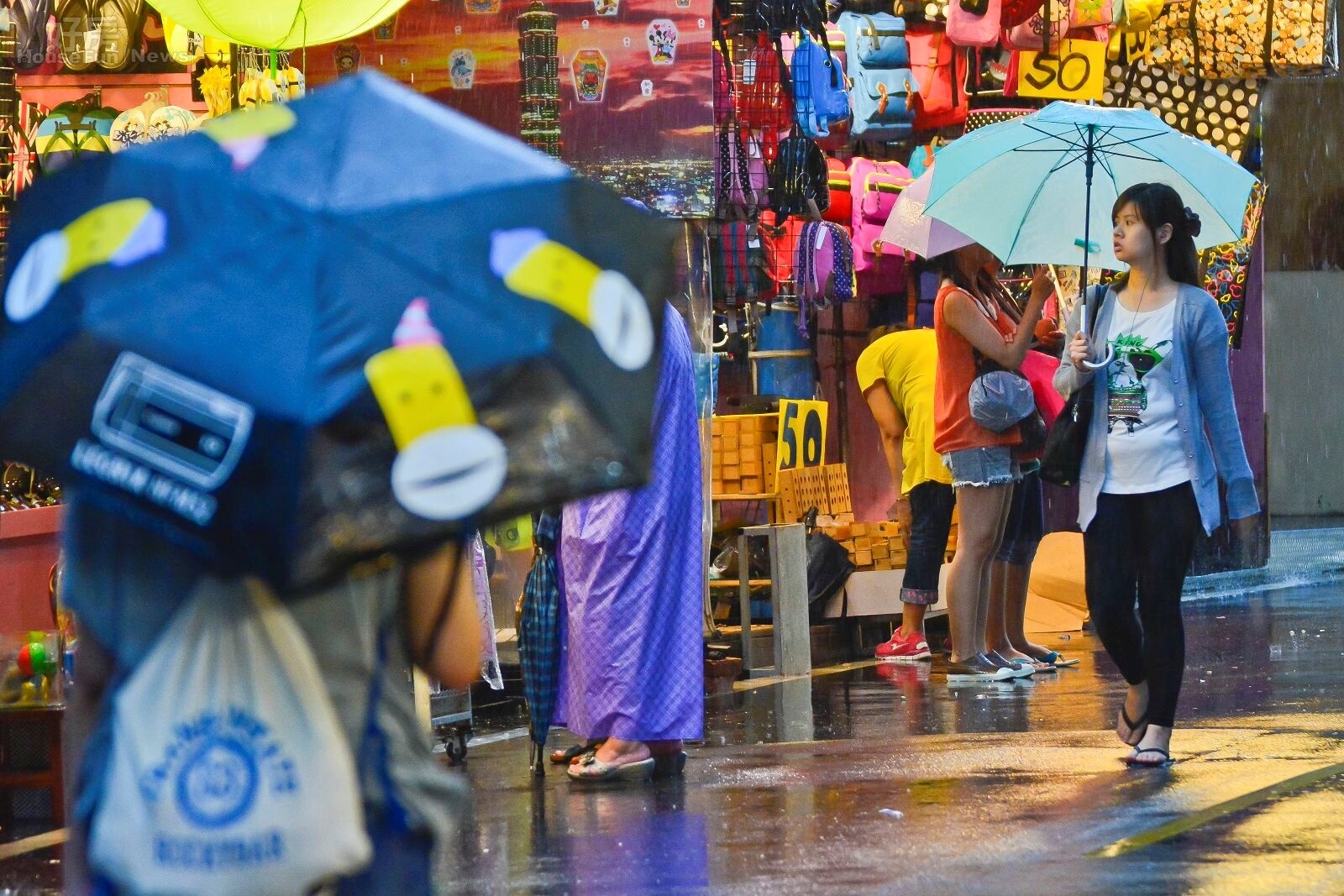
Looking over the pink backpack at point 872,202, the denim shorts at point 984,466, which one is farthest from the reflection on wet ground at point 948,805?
the pink backpack at point 872,202

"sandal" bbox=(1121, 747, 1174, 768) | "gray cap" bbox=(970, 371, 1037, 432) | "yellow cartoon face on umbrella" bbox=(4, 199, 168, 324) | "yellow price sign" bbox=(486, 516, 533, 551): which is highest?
"yellow cartoon face on umbrella" bbox=(4, 199, 168, 324)

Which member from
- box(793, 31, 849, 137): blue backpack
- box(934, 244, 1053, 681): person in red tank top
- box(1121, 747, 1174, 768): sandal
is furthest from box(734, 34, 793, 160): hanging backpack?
box(1121, 747, 1174, 768): sandal

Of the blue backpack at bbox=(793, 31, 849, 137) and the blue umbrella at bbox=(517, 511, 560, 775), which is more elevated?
the blue backpack at bbox=(793, 31, 849, 137)

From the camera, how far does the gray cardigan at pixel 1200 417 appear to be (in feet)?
21.7

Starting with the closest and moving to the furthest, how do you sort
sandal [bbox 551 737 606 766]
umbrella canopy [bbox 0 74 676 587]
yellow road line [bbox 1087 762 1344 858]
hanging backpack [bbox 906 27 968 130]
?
umbrella canopy [bbox 0 74 676 587]
yellow road line [bbox 1087 762 1344 858]
sandal [bbox 551 737 606 766]
hanging backpack [bbox 906 27 968 130]

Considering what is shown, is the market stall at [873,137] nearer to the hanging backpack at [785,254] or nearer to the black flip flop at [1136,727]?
the hanging backpack at [785,254]

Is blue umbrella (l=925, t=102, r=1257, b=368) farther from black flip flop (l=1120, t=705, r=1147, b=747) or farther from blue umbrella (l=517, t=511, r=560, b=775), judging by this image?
blue umbrella (l=517, t=511, r=560, b=775)

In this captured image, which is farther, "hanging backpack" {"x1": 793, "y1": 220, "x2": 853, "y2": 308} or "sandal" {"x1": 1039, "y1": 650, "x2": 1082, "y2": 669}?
"hanging backpack" {"x1": 793, "y1": 220, "x2": 853, "y2": 308}

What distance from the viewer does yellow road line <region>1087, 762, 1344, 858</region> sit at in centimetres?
524

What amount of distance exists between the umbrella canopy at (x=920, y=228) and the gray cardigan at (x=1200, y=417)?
7.91ft

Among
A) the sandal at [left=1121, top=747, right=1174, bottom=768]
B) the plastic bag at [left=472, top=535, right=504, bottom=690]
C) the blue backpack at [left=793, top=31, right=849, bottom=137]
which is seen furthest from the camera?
the blue backpack at [left=793, top=31, right=849, bottom=137]

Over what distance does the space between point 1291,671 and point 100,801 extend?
27.4ft

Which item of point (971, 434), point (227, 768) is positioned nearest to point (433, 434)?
point (227, 768)

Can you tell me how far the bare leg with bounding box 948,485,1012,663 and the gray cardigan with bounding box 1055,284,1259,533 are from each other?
7.89 ft
